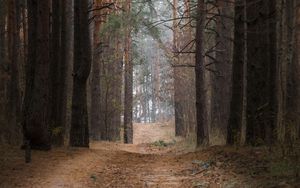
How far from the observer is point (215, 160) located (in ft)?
34.8

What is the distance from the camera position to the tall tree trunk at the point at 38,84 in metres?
11.9

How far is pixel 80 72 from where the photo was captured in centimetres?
1517

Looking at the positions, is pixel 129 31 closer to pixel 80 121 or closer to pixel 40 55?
pixel 80 121

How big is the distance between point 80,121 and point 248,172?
7908 mm

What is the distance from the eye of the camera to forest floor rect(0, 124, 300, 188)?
8.10m

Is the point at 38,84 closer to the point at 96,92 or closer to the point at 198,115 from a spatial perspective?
the point at 198,115

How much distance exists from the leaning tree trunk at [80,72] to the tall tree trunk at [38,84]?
9.12 feet

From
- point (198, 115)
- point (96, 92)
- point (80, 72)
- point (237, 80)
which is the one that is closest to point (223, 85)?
point (198, 115)

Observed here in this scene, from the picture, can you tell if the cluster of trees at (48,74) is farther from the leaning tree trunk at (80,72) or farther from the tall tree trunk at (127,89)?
the tall tree trunk at (127,89)

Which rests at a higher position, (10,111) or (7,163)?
(10,111)

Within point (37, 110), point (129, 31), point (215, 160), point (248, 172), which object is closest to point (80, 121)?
point (37, 110)

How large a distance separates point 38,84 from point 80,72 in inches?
126

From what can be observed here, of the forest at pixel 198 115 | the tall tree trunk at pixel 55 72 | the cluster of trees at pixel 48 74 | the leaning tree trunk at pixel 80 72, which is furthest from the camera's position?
the leaning tree trunk at pixel 80 72

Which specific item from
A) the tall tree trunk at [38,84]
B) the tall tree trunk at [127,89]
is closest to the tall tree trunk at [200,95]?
the tall tree trunk at [38,84]
